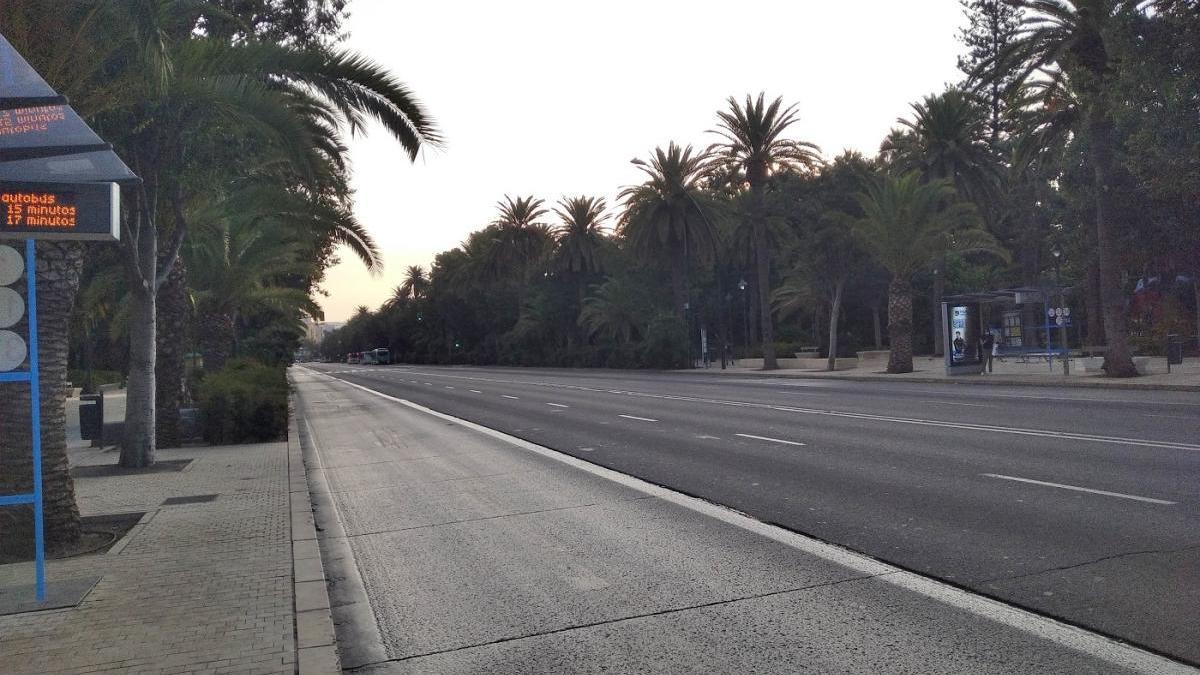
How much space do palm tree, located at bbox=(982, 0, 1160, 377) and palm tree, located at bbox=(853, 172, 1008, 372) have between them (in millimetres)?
8420

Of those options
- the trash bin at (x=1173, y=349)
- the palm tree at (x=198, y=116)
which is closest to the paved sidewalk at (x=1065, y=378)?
the trash bin at (x=1173, y=349)

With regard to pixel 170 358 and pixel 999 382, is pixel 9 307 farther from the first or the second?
pixel 999 382

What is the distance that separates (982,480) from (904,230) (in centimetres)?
2822

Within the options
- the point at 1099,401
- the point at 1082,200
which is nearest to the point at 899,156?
the point at 1082,200

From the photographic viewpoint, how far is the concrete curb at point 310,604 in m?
5.11

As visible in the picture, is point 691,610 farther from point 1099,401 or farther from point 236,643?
point 1099,401

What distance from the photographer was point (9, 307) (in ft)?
21.2

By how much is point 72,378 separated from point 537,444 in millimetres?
49051

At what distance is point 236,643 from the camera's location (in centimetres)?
537

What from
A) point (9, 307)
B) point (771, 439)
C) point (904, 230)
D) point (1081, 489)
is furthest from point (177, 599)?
point (904, 230)

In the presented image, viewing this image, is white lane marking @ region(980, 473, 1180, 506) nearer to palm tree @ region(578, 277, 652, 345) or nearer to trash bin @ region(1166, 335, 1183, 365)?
trash bin @ region(1166, 335, 1183, 365)

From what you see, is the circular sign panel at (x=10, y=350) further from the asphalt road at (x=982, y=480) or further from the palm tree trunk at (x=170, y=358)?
the palm tree trunk at (x=170, y=358)

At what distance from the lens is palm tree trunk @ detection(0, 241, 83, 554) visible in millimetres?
8062

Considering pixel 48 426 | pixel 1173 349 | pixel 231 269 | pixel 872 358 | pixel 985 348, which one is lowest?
pixel 48 426
